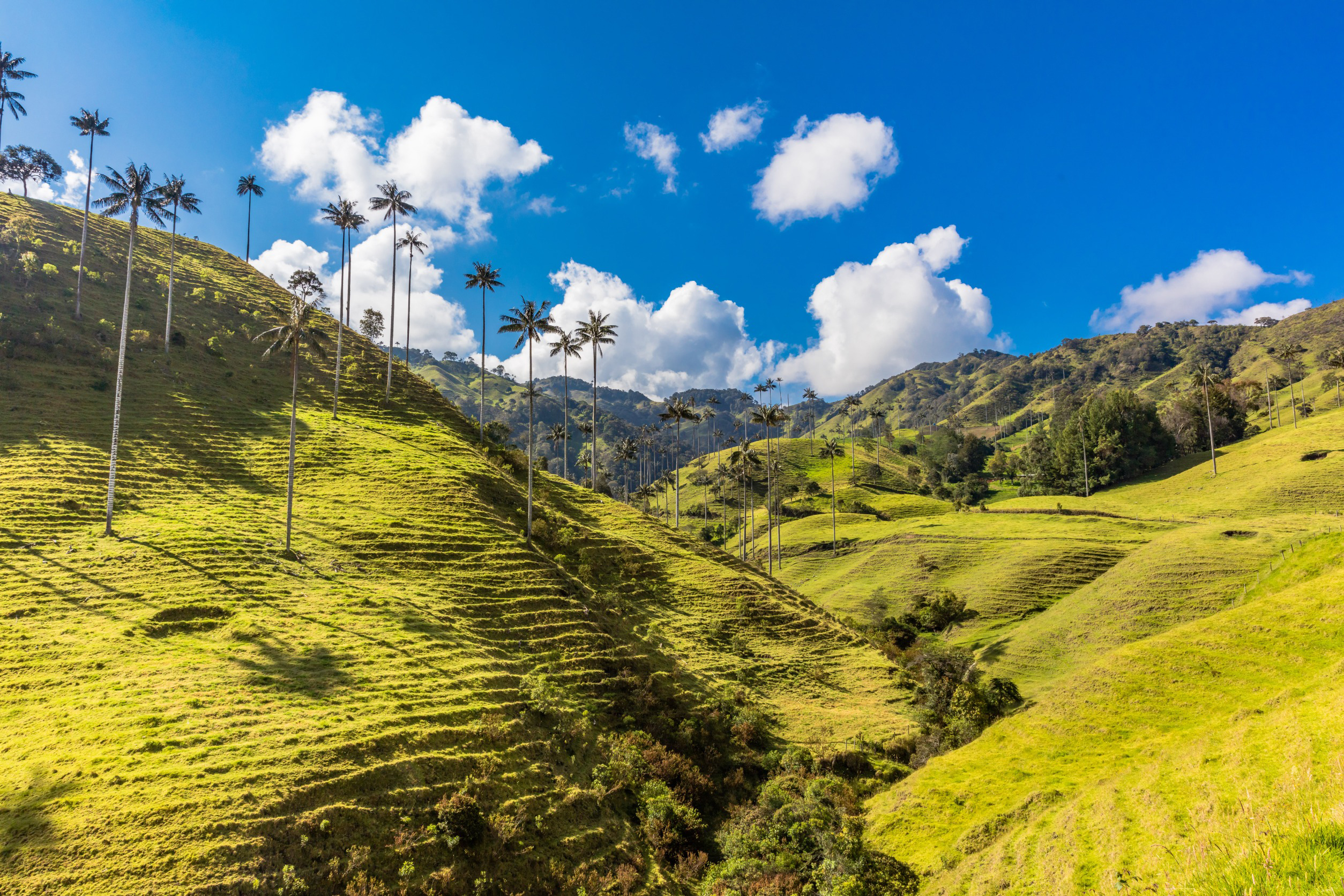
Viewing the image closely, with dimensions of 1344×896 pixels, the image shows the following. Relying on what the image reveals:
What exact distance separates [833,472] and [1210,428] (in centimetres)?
7079

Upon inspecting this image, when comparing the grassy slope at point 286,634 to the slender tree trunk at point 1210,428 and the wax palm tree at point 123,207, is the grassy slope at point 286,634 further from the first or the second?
the slender tree trunk at point 1210,428

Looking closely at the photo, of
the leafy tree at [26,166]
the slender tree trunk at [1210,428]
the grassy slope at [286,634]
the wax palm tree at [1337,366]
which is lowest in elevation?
the grassy slope at [286,634]

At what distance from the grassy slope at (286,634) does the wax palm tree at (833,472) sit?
158ft

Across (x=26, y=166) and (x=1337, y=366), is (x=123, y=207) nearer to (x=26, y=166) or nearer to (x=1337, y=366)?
(x=26, y=166)

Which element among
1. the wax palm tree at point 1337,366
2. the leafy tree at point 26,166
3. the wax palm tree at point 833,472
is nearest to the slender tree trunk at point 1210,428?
the wax palm tree at point 1337,366

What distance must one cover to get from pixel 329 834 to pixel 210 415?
55.1 metres

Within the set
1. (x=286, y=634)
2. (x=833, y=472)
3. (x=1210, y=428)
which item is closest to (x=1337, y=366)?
(x=1210, y=428)

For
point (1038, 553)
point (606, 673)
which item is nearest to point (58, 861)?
point (606, 673)

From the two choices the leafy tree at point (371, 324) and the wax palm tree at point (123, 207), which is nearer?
the wax palm tree at point (123, 207)

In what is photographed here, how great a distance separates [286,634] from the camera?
30.6m

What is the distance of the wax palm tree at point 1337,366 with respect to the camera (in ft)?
380

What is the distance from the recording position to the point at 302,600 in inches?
1335

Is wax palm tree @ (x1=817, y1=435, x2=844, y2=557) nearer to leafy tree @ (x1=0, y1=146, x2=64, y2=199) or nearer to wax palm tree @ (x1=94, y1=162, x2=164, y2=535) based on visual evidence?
wax palm tree @ (x1=94, y1=162, x2=164, y2=535)

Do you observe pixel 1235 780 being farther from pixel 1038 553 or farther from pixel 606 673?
pixel 1038 553
